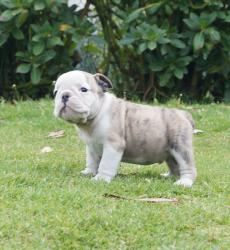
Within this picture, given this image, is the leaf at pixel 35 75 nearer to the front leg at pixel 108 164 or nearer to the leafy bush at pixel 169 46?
the leafy bush at pixel 169 46

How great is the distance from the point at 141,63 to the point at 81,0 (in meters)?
1.43

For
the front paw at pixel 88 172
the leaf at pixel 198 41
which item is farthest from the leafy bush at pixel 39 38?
the front paw at pixel 88 172

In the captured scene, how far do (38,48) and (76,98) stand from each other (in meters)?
5.27

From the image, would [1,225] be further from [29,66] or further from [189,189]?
[29,66]

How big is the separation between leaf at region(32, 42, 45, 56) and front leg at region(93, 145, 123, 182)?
16.9 feet

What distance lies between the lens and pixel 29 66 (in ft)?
37.5

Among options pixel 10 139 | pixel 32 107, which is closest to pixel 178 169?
pixel 10 139

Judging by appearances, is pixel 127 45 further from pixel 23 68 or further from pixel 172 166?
pixel 172 166

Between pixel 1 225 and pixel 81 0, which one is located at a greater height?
pixel 81 0

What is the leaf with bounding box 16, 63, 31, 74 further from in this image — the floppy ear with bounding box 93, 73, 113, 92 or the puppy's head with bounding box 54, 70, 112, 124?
the puppy's head with bounding box 54, 70, 112, 124

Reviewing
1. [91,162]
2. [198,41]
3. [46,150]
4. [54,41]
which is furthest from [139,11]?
[91,162]

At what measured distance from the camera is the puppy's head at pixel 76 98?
19.7 ft

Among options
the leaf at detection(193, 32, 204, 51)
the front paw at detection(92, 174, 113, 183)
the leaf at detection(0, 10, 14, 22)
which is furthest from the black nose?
the leaf at detection(193, 32, 204, 51)

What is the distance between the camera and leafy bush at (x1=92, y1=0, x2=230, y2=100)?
11.0 metres
